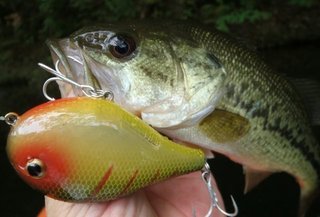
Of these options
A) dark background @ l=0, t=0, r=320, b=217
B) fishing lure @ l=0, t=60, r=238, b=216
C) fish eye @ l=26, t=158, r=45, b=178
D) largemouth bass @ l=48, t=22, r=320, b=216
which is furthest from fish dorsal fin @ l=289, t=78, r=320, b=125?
dark background @ l=0, t=0, r=320, b=217

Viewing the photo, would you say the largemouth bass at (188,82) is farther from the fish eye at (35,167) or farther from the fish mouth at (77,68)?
the fish eye at (35,167)

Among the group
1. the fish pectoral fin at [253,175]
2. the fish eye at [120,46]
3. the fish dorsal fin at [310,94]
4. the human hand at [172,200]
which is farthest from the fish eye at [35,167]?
the fish dorsal fin at [310,94]

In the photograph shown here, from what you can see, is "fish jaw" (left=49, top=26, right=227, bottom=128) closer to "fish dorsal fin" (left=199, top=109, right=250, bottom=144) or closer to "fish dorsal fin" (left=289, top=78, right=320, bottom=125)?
"fish dorsal fin" (left=199, top=109, right=250, bottom=144)

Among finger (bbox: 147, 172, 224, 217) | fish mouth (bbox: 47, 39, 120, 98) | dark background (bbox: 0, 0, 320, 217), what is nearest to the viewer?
fish mouth (bbox: 47, 39, 120, 98)

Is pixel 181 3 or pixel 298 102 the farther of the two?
pixel 181 3

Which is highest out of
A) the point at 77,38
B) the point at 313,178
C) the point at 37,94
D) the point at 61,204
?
the point at 77,38

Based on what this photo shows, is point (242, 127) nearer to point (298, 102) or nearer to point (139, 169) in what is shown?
point (298, 102)

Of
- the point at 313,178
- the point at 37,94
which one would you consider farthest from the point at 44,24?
the point at 313,178
